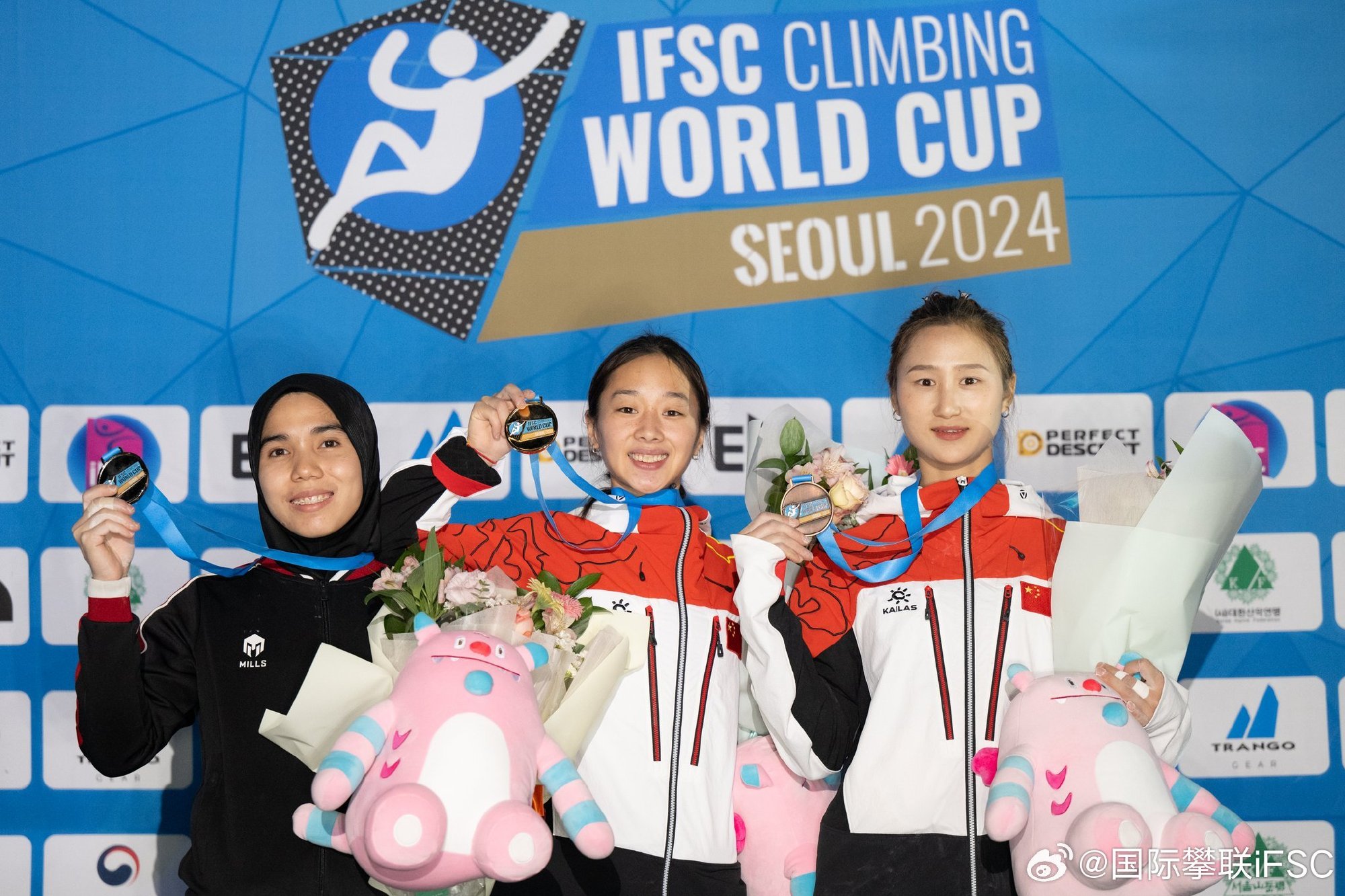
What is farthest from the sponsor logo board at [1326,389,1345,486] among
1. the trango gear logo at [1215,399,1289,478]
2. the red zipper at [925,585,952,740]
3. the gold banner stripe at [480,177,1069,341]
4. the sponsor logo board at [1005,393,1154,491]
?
the red zipper at [925,585,952,740]

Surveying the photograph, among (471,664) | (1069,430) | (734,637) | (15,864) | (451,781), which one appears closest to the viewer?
(451,781)

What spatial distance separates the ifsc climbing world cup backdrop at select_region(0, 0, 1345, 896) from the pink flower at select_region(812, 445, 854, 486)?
37.1 inches

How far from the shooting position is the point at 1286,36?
11.2 ft

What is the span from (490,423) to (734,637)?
729 mm

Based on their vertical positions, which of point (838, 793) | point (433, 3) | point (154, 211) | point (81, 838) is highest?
point (433, 3)

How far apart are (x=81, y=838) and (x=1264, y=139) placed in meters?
4.13

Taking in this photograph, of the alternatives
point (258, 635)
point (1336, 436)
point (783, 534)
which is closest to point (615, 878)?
point (783, 534)

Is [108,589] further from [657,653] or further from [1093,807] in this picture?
[1093,807]

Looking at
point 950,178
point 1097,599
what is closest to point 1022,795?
point 1097,599

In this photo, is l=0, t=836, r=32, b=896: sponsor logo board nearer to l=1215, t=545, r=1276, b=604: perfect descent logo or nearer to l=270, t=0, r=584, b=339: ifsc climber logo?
l=270, t=0, r=584, b=339: ifsc climber logo

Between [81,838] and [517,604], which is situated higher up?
[517,604]

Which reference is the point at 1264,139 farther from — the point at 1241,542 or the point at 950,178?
the point at 1241,542

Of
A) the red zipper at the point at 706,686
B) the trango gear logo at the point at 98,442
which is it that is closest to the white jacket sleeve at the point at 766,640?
the red zipper at the point at 706,686

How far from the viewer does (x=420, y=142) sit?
3.31 meters
